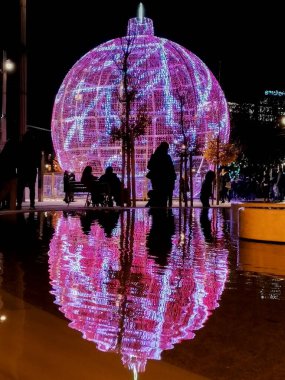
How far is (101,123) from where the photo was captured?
30969 millimetres

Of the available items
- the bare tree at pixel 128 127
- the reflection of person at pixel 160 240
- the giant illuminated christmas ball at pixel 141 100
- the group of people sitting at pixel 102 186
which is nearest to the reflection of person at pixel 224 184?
the giant illuminated christmas ball at pixel 141 100

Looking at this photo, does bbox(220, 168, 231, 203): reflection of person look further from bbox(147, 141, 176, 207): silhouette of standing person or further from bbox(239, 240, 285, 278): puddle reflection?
bbox(239, 240, 285, 278): puddle reflection

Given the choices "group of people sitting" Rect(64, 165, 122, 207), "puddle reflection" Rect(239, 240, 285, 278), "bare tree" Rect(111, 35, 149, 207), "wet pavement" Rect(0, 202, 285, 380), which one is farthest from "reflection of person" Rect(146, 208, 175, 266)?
"bare tree" Rect(111, 35, 149, 207)

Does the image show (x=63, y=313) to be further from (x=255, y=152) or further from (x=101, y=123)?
(x=255, y=152)

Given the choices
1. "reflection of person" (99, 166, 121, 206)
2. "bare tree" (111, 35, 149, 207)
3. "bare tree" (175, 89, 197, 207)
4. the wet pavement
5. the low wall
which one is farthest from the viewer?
"bare tree" (175, 89, 197, 207)

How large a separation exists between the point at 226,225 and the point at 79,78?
1910 cm

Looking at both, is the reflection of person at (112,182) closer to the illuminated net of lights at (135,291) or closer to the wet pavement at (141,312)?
the illuminated net of lights at (135,291)

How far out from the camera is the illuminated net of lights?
3977 mm

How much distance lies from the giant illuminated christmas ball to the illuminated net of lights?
2145cm

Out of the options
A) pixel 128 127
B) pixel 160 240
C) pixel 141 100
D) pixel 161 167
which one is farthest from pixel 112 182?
pixel 160 240

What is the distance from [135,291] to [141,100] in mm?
25850

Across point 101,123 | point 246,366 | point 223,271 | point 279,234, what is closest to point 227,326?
point 246,366

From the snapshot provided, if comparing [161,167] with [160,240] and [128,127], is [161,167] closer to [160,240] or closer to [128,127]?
[128,127]

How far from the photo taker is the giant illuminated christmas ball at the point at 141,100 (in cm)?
3075
